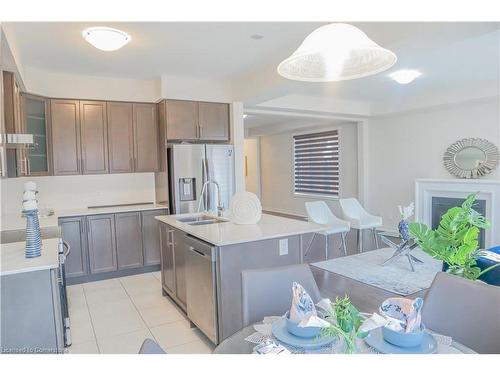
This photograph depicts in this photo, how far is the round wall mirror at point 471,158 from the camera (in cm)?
534

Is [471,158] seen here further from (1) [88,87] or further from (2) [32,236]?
(2) [32,236]

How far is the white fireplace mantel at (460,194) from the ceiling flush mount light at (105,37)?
5.04 metres

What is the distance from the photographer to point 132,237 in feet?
14.8

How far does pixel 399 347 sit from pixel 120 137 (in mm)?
4293

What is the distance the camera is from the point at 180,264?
3227mm

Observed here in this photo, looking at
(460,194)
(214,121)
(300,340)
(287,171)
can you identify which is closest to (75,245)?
(214,121)

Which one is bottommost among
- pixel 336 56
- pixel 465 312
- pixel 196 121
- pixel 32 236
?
pixel 465 312

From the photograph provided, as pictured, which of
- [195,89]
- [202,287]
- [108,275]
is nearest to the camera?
[202,287]

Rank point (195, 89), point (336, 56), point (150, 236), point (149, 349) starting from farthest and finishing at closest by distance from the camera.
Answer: point (195, 89), point (150, 236), point (336, 56), point (149, 349)

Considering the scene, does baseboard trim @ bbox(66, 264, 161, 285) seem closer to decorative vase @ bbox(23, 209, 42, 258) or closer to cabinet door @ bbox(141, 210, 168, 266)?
cabinet door @ bbox(141, 210, 168, 266)

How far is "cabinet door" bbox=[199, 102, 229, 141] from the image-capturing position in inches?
189

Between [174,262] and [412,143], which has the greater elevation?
[412,143]

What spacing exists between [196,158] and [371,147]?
13.6 ft
